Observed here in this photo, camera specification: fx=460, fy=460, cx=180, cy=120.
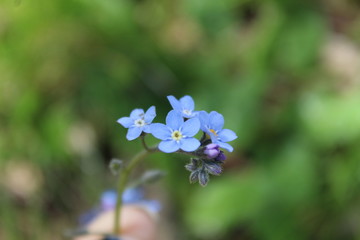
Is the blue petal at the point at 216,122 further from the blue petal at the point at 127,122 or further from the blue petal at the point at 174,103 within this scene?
the blue petal at the point at 127,122

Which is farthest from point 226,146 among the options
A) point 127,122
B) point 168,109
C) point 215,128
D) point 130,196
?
point 168,109

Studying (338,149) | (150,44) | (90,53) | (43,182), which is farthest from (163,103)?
(338,149)

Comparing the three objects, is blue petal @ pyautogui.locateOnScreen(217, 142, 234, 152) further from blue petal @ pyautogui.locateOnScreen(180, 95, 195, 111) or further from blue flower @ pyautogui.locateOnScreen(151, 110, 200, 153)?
blue petal @ pyautogui.locateOnScreen(180, 95, 195, 111)

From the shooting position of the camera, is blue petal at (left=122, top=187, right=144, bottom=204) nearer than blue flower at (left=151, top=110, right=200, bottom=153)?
No

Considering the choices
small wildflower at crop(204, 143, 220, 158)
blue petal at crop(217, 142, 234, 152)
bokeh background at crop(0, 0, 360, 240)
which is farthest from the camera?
bokeh background at crop(0, 0, 360, 240)

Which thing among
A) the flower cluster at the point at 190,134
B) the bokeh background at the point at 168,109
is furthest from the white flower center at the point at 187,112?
the bokeh background at the point at 168,109

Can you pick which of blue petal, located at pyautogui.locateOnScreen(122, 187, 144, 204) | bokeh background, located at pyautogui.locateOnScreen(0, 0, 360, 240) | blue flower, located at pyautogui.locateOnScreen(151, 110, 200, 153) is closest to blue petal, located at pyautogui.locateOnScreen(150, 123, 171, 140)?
blue flower, located at pyautogui.locateOnScreen(151, 110, 200, 153)
